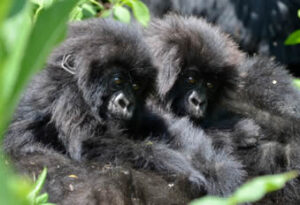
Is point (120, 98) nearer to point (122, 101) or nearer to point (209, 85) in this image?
point (122, 101)

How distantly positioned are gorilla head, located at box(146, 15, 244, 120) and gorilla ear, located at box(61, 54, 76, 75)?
1.89ft

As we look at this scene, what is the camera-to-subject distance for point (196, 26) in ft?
11.9

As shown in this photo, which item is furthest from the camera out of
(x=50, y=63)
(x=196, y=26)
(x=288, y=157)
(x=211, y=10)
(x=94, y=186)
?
(x=211, y=10)

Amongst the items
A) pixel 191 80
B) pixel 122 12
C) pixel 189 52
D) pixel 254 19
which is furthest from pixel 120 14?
pixel 254 19

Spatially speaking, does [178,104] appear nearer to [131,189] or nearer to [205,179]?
[205,179]

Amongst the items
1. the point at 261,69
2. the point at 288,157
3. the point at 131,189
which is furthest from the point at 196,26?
the point at 131,189

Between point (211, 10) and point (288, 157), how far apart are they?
7.33 feet

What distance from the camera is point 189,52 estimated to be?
11.5ft

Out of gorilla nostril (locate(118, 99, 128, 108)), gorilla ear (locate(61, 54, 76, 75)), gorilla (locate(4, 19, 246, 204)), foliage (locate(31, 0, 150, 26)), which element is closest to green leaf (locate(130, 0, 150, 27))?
foliage (locate(31, 0, 150, 26))

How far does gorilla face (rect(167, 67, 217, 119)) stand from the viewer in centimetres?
338

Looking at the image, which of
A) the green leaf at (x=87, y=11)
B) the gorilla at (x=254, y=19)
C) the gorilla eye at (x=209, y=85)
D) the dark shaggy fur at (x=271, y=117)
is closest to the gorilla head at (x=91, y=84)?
the gorilla eye at (x=209, y=85)

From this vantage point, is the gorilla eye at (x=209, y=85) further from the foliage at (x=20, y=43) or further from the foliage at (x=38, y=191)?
the foliage at (x=20, y=43)

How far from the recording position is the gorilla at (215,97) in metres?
3.39

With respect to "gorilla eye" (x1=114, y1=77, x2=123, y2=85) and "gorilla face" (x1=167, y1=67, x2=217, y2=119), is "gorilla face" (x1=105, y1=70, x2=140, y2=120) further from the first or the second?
"gorilla face" (x1=167, y1=67, x2=217, y2=119)
